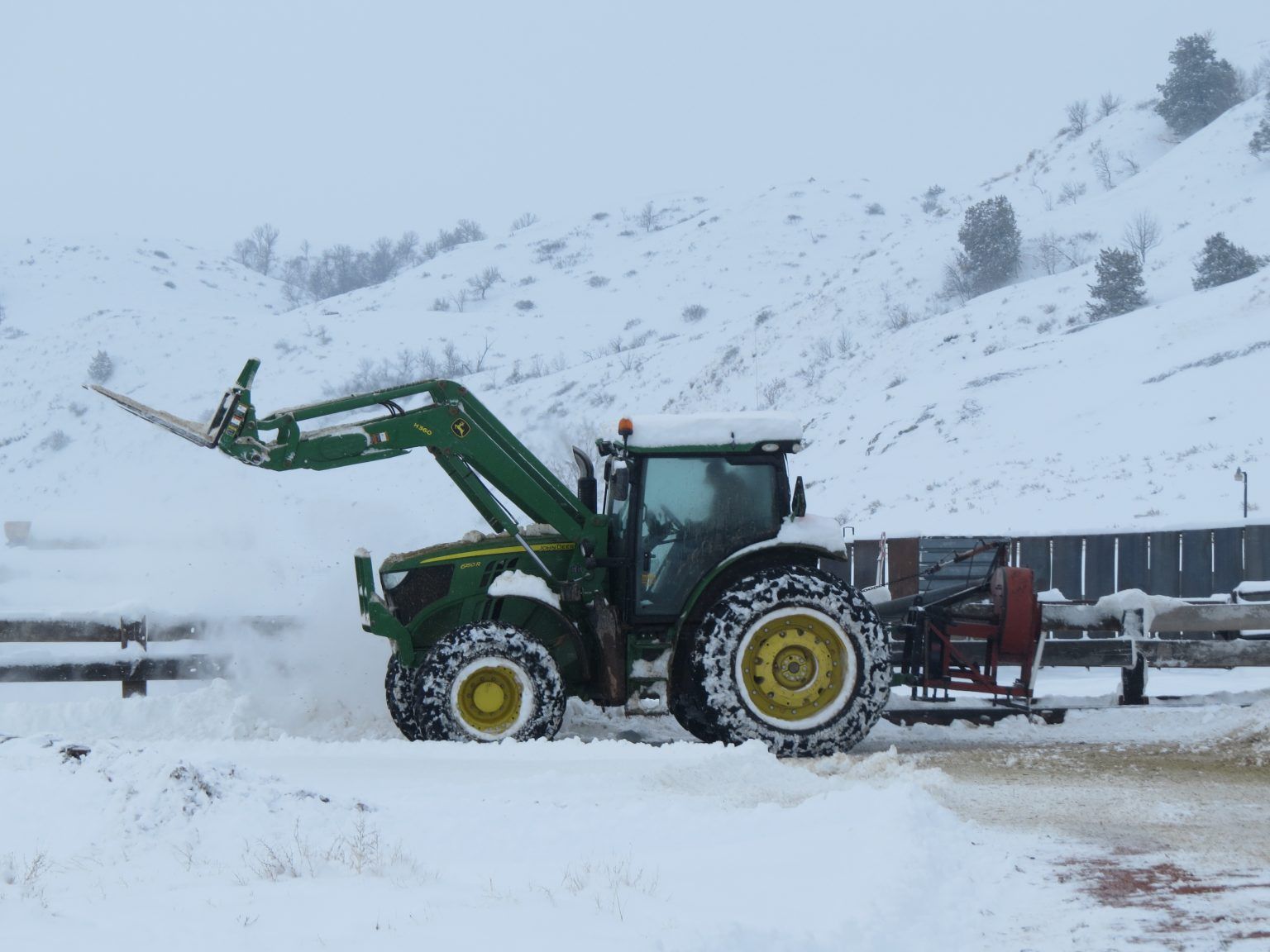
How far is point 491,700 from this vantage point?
28.1ft

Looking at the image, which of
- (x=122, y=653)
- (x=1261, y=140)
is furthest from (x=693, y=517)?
(x=1261, y=140)

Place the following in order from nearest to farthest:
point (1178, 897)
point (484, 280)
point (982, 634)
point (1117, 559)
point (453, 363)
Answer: point (1178, 897) < point (982, 634) < point (1117, 559) < point (453, 363) < point (484, 280)

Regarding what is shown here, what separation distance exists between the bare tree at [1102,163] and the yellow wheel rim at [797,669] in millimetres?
52715

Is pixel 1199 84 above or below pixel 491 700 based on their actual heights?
above

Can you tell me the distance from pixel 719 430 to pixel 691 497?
50 cm

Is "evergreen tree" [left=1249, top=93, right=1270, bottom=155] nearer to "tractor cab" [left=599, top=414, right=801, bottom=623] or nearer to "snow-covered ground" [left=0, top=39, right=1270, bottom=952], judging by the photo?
"snow-covered ground" [left=0, top=39, right=1270, bottom=952]

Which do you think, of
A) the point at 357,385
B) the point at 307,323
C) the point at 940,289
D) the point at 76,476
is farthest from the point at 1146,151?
the point at 76,476

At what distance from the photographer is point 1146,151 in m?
58.1

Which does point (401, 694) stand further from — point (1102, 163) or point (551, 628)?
point (1102, 163)

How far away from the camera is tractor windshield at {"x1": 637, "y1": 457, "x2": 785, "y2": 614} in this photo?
29.2ft

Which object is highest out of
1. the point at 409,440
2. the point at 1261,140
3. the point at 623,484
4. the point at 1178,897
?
the point at 1261,140

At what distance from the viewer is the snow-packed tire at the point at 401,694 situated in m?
8.96

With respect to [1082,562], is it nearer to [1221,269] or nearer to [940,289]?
[1221,269]

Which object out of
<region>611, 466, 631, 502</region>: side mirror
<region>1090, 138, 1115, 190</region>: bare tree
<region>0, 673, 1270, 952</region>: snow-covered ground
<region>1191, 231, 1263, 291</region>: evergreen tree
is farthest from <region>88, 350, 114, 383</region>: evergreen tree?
<region>0, 673, 1270, 952</region>: snow-covered ground
